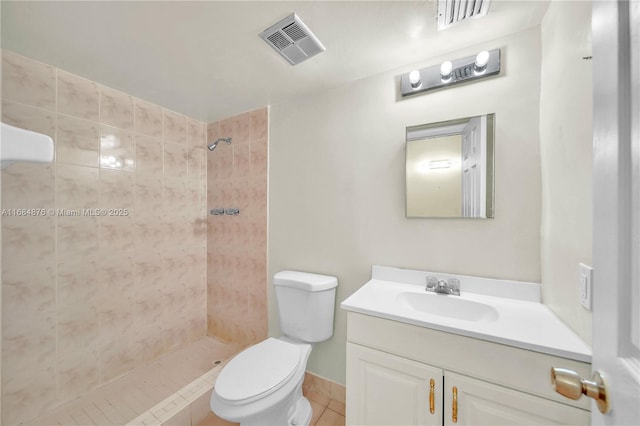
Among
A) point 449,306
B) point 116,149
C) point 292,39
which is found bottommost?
point 449,306

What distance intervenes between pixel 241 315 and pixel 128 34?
198cm

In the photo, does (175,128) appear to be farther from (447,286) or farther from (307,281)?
(447,286)

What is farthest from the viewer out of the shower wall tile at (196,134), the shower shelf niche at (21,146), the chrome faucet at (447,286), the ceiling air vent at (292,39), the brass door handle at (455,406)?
the shower wall tile at (196,134)

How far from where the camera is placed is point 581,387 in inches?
15.4

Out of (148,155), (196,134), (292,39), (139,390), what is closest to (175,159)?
(148,155)

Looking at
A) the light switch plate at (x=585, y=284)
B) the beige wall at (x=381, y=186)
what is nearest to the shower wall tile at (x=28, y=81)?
the beige wall at (x=381, y=186)

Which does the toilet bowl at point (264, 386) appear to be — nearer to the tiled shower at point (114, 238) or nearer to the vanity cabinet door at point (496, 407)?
the tiled shower at point (114, 238)

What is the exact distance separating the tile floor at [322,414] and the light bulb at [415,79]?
2016mm

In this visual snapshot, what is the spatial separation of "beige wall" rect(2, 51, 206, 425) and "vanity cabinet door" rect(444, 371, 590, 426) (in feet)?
6.76

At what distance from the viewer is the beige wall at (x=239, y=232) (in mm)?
1917

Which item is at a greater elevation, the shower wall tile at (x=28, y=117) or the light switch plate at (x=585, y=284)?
the shower wall tile at (x=28, y=117)

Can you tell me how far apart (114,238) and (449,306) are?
2171mm

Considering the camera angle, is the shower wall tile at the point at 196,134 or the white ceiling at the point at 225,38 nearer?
the white ceiling at the point at 225,38

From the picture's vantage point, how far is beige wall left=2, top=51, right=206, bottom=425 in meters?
1.30
